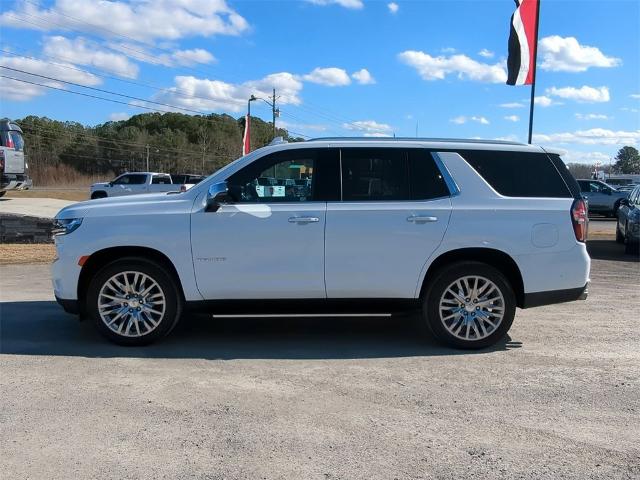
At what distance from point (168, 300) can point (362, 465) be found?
2.77 m

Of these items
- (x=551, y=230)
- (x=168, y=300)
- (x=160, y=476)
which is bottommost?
(x=160, y=476)

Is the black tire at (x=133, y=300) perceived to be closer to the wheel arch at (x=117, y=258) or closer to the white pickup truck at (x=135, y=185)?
the wheel arch at (x=117, y=258)

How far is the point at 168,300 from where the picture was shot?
17.6ft

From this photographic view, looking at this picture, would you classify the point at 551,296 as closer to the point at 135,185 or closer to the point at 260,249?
the point at 260,249

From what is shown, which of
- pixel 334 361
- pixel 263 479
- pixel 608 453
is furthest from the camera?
pixel 334 361

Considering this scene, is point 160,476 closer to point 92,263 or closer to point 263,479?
point 263,479

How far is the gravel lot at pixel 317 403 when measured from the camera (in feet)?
11.0

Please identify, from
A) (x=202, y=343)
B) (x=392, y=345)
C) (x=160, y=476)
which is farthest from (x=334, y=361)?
(x=160, y=476)

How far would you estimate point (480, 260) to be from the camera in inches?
216

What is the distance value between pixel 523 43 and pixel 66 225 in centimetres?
1194

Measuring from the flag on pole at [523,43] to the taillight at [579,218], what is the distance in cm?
918

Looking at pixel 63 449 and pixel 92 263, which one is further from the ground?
pixel 92 263

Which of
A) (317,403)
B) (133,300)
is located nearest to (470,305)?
(317,403)

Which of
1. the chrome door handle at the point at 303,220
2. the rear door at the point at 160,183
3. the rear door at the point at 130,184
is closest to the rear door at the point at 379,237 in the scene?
the chrome door handle at the point at 303,220
